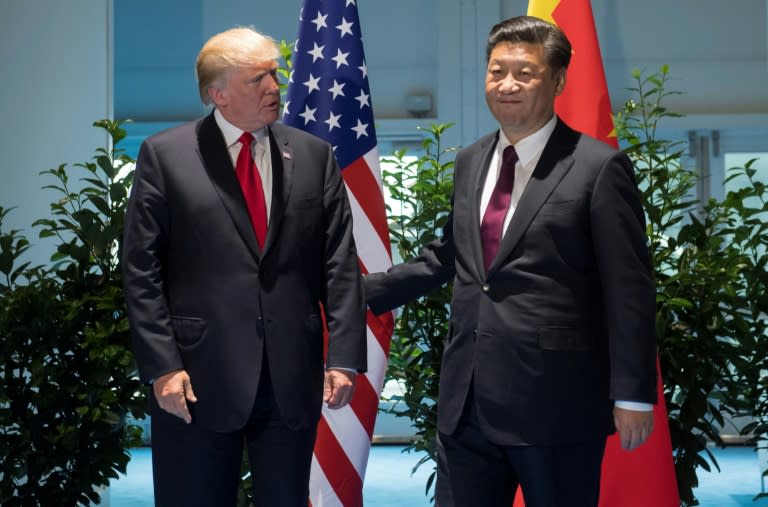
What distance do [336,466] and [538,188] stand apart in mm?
1593

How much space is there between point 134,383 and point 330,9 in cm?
147

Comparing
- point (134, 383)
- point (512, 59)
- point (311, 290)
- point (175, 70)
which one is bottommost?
point (134, 383)

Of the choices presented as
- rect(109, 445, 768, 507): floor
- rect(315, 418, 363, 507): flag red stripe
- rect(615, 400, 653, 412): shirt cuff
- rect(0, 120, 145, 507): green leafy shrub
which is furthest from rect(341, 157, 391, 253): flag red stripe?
rect(109, 445, 768, 507): floor

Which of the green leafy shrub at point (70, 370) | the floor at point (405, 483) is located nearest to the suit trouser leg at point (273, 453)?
the green leafy shrub at point (70, 370)

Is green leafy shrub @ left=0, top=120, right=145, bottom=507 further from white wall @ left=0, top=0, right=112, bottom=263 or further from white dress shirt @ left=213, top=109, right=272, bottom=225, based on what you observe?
white dress shirt @ left=213, top=109, right=272, bottom=225

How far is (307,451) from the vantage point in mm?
2279

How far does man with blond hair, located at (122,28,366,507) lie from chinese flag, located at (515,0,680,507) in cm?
113

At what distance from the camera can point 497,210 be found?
2.26 metres

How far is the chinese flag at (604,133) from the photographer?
10.6 feet

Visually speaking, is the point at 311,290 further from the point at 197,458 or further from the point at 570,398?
the point at 570,398

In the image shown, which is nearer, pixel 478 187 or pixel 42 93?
pixel 478 187

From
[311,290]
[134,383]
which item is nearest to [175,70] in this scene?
[134,383]

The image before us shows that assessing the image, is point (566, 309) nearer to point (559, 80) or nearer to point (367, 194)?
point (559, 80)

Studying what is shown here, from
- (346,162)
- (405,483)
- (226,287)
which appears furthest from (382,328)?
(405,483)
